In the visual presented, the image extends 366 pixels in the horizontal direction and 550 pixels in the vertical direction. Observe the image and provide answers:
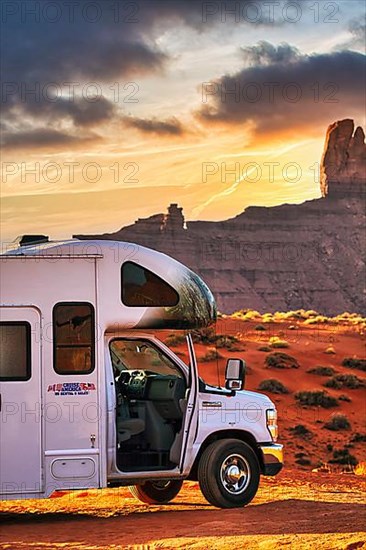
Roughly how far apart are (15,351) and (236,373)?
2740mm

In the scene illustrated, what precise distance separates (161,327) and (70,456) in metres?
1.82

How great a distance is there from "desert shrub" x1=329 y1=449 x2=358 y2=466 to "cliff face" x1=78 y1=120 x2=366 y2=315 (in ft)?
317

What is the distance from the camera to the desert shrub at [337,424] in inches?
1155

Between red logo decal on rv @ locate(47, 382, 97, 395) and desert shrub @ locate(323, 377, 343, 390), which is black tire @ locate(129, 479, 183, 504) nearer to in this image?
red logo decal on rv @ locate(47, 382, 97, 395)

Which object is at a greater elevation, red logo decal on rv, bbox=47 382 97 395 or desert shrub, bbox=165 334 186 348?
desert shrub, bbox=165 334 186 348

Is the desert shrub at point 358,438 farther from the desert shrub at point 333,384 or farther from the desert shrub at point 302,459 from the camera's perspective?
the desert shrub at point 333,384

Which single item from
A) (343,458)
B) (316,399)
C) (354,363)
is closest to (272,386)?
(316,399)

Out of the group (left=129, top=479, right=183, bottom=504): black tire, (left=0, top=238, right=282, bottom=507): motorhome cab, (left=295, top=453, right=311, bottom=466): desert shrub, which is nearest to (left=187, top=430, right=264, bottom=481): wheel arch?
(left=0, top=238, right=282, bottom=507): motorhome cab

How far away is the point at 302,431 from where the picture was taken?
28.4 meters

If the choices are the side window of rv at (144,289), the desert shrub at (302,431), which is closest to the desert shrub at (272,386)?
the desert shrub at (302,431)

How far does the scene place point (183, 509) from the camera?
534 inches

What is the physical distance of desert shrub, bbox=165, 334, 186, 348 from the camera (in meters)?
39.8

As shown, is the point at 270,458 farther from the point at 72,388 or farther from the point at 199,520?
the point at 72,388

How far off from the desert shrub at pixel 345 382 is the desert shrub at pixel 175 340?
21.6 feet
